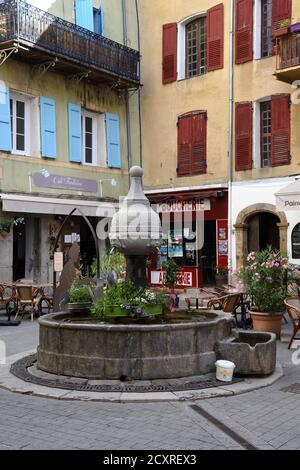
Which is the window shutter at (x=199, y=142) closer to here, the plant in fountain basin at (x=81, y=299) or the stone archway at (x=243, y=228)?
the stone archway at (x=243, y=228)

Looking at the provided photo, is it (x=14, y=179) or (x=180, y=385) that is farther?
(x=14, y=179)

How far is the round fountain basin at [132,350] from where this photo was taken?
6711mm

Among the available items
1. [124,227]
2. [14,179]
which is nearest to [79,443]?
[124,227]

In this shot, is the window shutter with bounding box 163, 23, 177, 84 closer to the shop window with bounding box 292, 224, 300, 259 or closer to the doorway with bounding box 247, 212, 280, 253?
the doorway with bounding box 247, 212, 280, 253

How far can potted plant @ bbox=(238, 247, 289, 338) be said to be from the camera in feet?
31.6

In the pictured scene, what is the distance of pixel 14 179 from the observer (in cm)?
1596

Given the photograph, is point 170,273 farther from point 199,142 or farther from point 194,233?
point 199,142

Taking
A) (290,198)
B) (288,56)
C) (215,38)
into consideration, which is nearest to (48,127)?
(215,38)

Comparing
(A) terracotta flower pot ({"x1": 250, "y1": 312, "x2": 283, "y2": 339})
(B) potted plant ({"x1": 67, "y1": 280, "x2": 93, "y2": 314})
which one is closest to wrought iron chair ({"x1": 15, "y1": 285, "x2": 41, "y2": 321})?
(B) potted plant ({"x1": 67, "y1": 280, "x2": 93, "y2": 314})

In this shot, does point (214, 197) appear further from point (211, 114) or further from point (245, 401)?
point (245, 401)

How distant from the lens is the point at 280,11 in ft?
54.4

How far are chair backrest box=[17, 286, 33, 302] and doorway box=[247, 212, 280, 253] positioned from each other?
307 inches

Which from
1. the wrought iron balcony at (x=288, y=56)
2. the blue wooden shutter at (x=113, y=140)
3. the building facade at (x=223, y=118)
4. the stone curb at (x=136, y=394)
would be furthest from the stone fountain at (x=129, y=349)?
the blue wooden shutter at (x=113, y=140)
